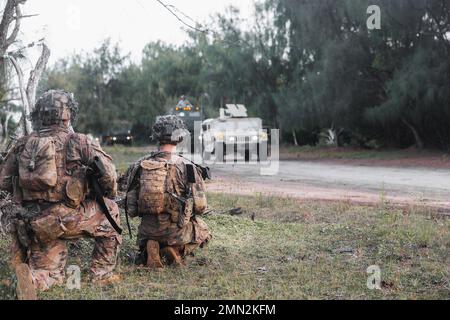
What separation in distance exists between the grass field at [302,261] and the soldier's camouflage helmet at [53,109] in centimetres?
117

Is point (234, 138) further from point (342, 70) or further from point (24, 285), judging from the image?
point (24, 285)

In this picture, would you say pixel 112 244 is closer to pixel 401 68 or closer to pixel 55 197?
pixel 55 197

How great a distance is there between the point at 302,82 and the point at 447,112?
31.5 ft

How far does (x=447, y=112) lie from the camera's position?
898 inches

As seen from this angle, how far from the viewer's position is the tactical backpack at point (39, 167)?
177 inches

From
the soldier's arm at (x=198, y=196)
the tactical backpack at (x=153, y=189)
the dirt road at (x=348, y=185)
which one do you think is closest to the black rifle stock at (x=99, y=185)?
the tactical backpack at (x=153, y=189)

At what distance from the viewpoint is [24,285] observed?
13.4 feet

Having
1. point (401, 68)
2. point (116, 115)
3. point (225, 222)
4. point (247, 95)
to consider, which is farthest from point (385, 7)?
point (116, 115)

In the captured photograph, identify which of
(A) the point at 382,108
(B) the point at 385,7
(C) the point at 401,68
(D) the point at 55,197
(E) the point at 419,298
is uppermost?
(B) the point at 385,7

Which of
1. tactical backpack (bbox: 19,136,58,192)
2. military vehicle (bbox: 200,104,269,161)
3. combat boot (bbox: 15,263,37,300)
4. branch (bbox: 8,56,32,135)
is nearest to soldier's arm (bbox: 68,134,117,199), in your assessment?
tactical backpack (bbox: 19,136,58,192)

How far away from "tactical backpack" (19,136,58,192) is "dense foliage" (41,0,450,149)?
33.9 ft

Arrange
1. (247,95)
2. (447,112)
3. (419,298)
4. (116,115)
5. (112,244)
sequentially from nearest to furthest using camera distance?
(419,298), (112,244), (447,112), (247,95), (116,115)

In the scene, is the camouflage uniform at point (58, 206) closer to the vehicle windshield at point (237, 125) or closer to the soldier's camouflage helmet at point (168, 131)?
the soldier's camouflage helmet at point (168, 131)
